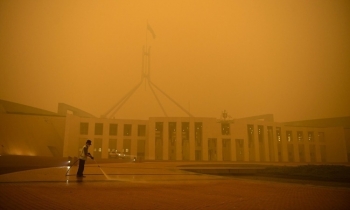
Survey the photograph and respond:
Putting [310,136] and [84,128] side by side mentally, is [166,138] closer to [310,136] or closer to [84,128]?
[84,128]

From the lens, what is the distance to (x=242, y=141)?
46.1m

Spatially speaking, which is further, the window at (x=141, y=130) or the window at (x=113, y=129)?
the window at (x=141, y=130)

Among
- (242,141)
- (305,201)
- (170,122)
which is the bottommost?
(305,201)

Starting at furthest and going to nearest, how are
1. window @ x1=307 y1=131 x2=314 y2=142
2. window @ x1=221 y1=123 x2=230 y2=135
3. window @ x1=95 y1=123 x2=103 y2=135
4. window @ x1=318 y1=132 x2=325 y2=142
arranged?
window @ x1=318 y1=132 x2=325 y2=142 < window @ x1=307 y1=131 x2=314 y2=142 < window @ x1=221 y1=123 x2=230 y2=135 < window @ x1=95 y1=123 x2=103 y2=135

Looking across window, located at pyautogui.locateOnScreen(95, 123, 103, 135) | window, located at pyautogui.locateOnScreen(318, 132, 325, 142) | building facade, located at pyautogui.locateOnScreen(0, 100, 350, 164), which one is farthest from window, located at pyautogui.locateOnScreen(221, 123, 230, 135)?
window, located at pyautogui.locateOnScreen(95, 123, 103, 135)

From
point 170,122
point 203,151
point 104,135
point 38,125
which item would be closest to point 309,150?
point 203,151

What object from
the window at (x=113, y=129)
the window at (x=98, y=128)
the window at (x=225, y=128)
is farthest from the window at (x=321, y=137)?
the window at (x=98, y=128)

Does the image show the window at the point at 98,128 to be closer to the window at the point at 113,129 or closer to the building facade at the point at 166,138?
the building facade at the point at 166,138

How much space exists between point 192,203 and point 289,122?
65.4 metres

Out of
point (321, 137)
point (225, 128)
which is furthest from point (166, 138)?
point (321, 137)

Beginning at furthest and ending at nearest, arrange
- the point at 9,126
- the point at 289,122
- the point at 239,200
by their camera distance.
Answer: the point at 289,122
the point at 9,126
the point at 239,200

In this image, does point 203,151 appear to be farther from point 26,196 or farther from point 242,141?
point 26,196

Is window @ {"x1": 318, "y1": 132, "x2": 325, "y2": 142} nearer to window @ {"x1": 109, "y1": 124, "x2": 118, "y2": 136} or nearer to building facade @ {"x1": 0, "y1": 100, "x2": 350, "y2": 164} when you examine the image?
building facade @ {"x1": 0, "y1": 100, "x2": 350, "y2": 164}

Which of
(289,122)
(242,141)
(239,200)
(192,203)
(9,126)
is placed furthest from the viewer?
(289,122)
